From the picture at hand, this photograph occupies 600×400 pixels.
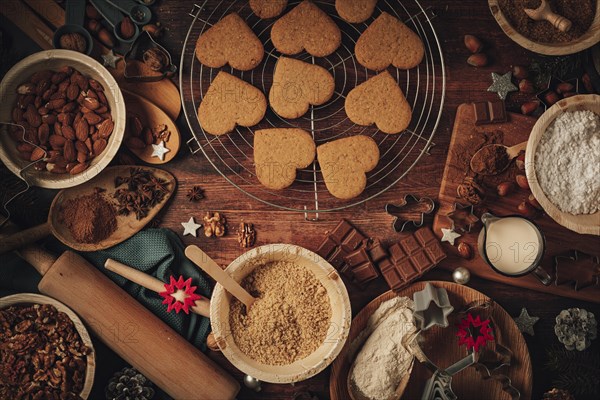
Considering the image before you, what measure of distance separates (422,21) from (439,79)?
0.91 feet

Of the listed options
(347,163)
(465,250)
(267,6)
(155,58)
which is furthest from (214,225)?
(465,250)

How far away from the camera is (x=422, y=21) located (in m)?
2.42

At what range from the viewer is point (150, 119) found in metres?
2.41

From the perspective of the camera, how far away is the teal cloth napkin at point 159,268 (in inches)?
92.6

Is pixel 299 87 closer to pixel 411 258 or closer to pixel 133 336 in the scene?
pixel 411 258

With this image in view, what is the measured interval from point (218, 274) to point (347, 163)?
2.44 ft

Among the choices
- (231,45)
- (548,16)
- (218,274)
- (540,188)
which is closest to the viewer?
(218,274)

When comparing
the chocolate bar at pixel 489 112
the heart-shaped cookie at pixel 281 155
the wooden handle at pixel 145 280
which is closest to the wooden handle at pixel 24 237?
the wooden handle at pixel 145 280

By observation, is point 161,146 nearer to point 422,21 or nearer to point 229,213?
point 229,213

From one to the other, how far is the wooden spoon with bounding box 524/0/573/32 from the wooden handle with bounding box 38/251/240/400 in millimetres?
2045

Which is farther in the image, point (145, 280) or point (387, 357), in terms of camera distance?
point (145, 280)

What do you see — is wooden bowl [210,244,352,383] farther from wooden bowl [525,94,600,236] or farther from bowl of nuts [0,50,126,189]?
wooden bowl [525,94,600,236]

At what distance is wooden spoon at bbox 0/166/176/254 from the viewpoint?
232 centimetres

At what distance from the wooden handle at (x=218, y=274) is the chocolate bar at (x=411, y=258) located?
1.99ft
